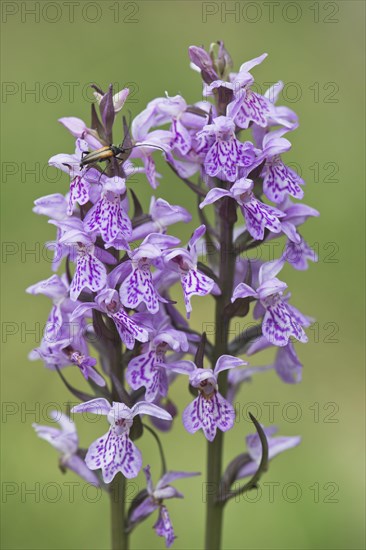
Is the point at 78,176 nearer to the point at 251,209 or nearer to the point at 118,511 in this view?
the point at 251,209

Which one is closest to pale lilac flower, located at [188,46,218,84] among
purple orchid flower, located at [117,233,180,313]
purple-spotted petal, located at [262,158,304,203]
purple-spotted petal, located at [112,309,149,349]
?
purple-spotted petal, located at [262,158,304,203]

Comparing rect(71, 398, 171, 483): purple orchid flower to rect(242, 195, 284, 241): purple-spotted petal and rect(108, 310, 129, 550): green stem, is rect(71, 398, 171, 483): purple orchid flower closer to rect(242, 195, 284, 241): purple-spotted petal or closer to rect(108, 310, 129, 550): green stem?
rect(108, 310, 129, 550): green stem

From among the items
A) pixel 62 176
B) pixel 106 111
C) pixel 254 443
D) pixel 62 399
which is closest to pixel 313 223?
pixel 62 176

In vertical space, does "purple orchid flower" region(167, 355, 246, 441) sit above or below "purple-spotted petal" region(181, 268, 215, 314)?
below

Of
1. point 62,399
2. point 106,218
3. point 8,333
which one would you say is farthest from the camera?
point 8,333

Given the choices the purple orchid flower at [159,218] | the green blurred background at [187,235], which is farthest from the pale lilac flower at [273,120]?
the green blurred background at [187,235]

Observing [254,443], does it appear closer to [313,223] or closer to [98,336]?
[98,336]

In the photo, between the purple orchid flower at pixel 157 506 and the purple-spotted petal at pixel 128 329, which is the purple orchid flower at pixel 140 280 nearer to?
the purple-spotted petal at pixel 128 329

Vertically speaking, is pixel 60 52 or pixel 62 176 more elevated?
pixel 60 52
